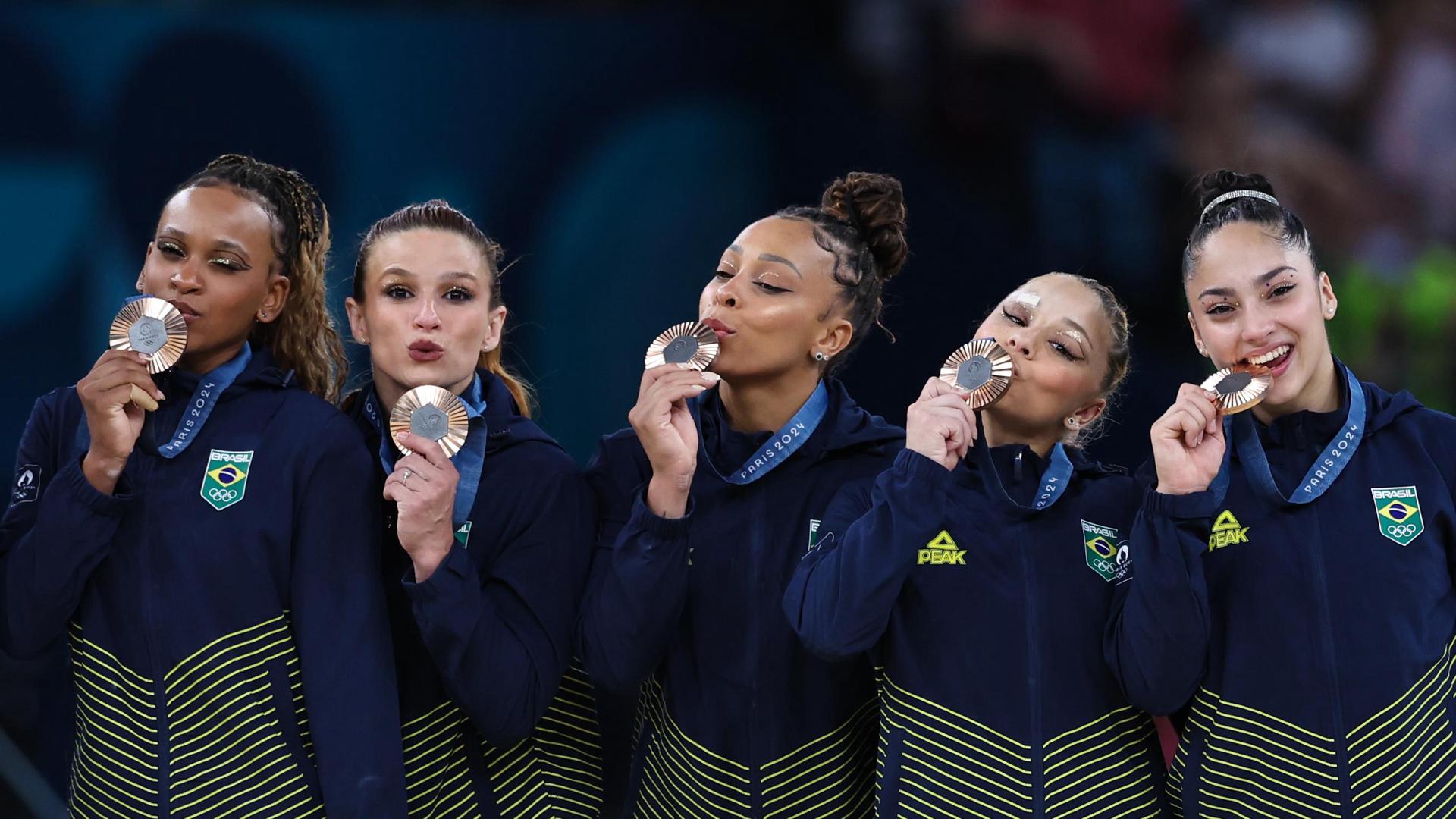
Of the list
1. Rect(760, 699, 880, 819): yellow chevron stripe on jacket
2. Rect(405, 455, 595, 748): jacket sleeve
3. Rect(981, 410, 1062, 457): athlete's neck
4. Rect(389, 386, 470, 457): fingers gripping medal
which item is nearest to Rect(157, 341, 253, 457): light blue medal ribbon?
Rect(389, 386, 470, 457): fingers gripping medal

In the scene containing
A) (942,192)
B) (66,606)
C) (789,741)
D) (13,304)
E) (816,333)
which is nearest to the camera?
(66,606)

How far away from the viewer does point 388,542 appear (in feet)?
11.0

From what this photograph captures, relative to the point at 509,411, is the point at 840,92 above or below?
above

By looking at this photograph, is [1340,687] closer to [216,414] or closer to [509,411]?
[509,411]

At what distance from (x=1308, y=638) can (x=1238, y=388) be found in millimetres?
502

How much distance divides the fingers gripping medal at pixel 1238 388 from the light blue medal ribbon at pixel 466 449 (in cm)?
147

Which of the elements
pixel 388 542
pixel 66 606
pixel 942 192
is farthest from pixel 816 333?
pixel 942 192

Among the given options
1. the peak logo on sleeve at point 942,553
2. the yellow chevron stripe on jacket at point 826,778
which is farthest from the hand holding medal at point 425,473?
the peak logo on sleeve at point 942,553

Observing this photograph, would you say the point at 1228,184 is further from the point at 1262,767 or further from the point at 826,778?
the point at 826,778

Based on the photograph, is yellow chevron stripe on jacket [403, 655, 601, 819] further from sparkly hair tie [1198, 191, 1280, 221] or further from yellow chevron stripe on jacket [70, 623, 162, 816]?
sparkly hair tie [1198, 191, 1280, 221]

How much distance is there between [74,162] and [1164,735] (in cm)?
524

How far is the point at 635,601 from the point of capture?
3.15 metres

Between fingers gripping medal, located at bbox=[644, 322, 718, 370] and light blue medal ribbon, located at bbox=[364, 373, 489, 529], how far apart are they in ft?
1.26

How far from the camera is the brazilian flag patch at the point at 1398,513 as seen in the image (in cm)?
316
